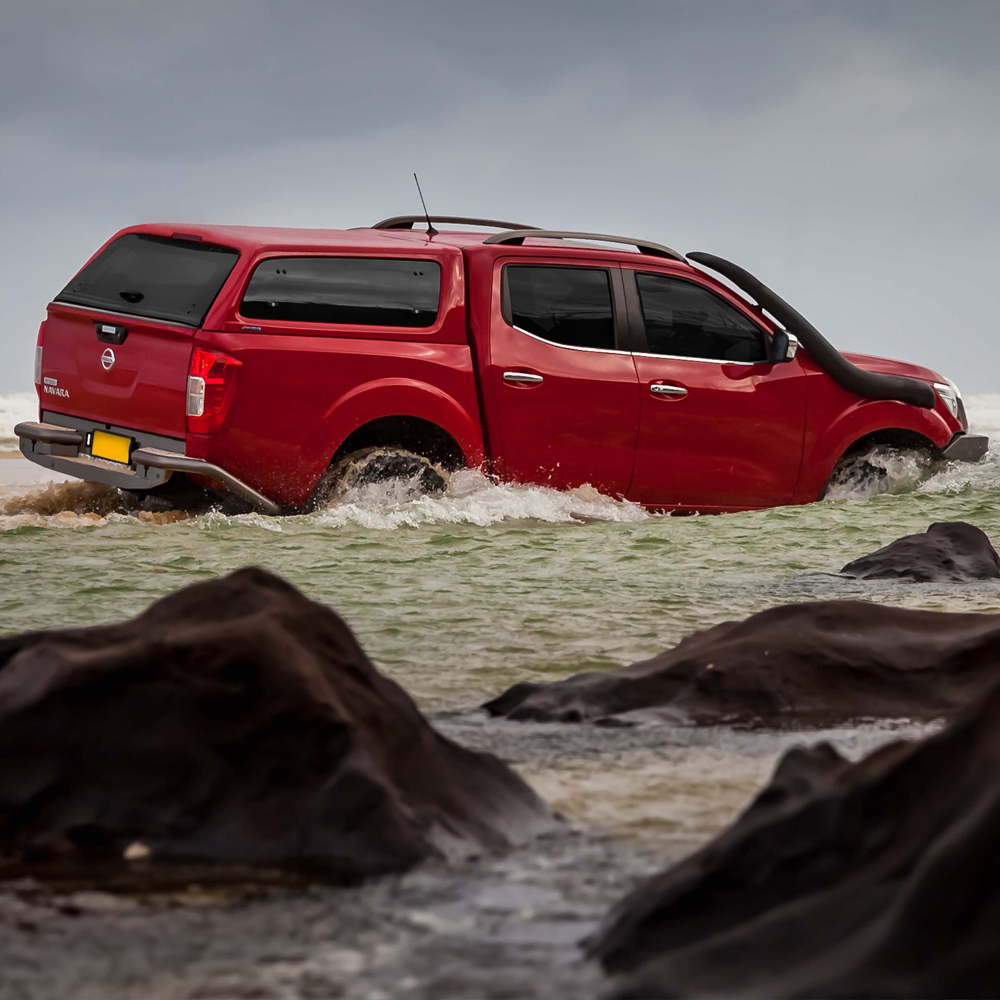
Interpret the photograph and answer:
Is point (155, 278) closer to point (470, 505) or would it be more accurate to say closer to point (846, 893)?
point (470, 505)

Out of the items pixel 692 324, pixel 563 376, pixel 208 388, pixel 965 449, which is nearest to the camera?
pixel 208 388

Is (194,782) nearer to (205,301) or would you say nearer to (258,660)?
(258,660)

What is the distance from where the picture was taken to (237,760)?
7.99 ft

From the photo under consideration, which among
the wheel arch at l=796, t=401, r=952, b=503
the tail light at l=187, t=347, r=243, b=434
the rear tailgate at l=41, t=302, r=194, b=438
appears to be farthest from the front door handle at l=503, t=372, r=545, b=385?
the wheel arch at l=796, t=401, r=952, b=503

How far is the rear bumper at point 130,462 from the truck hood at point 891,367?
4279 millimetres

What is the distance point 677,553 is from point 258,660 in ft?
16.1

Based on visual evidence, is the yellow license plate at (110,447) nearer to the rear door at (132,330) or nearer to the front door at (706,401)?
the rear door at (132,330)

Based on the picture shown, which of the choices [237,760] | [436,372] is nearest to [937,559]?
[436,372]

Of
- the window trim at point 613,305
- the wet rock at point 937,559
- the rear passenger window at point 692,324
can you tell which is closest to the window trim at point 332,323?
the window trim at point 613,305

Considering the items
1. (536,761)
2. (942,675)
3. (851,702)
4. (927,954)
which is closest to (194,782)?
(536,761)

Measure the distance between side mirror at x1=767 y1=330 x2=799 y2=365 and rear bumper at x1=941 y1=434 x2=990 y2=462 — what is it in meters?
1.67

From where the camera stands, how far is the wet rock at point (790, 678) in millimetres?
3484

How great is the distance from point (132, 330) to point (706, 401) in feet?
11.5

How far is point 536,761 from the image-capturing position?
3.01m
